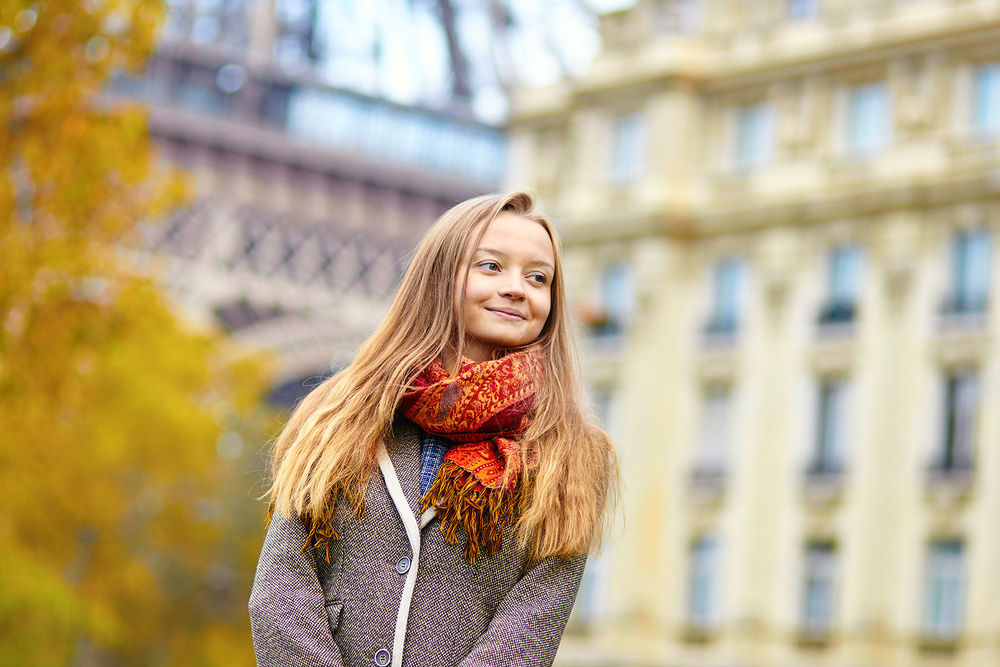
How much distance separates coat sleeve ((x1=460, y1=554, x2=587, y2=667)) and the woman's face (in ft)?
1.63

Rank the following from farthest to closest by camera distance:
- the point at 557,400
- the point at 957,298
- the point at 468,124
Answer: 1. the point at 468,124
2. the point at 957,298
3. the point at 557,400

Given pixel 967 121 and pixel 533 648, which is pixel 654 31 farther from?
pixel 533 648

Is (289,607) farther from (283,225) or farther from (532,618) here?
(283,225)

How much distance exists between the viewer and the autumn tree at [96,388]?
1196 centimetres

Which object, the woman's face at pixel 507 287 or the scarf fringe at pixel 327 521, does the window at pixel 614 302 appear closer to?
the woman's face at pixel 507 287

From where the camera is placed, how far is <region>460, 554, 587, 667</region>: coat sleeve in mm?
3186

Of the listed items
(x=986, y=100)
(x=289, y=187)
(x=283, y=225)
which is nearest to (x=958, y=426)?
(x=986, y=100)

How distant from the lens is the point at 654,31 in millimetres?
34531

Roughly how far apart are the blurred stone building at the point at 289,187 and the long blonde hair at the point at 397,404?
4638 cm

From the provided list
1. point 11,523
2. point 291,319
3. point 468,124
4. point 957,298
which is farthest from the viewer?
point 468,124

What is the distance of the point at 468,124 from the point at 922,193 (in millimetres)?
36874

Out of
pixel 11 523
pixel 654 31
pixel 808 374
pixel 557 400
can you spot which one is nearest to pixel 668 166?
pixel 654 31

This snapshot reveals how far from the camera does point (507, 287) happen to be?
3.44 m

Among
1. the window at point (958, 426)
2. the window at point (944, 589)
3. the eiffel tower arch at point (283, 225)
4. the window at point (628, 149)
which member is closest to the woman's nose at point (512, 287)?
the window at point (944, 589)
